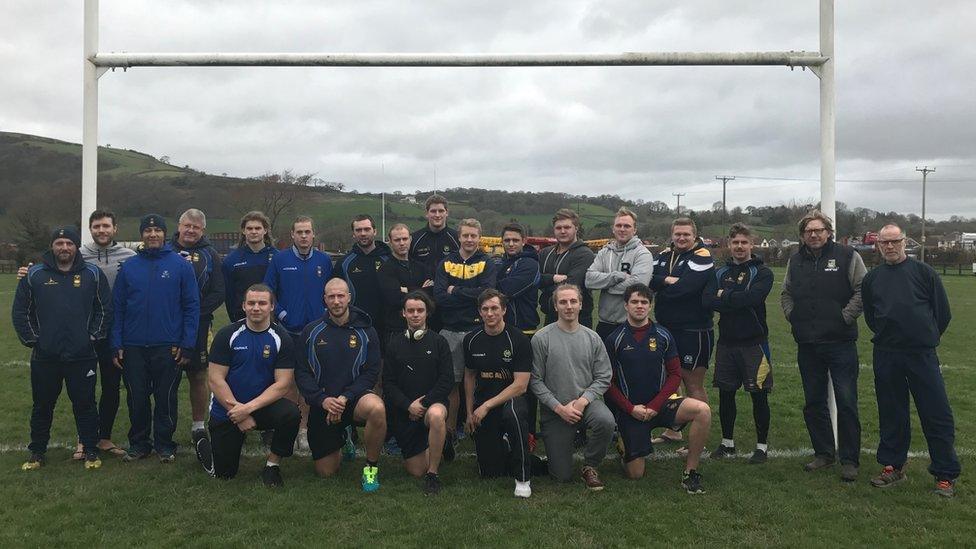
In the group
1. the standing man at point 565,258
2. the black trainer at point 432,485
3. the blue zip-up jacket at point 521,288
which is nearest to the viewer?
the black trainer at point 432,485

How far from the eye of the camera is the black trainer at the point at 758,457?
16.9 ft

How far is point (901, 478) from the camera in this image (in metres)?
4.67

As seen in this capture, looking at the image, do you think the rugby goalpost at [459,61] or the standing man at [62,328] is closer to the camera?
the standing man at [62,328]

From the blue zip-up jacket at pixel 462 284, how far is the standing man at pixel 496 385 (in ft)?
1.53

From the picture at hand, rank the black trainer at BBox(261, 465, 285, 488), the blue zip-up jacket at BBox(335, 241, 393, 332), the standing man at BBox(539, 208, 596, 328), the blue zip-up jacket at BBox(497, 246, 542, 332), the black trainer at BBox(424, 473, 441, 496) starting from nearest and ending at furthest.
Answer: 1. the black trainer at BBox(424, 473, 441, 496)
2. the black trainer at BBox(261, 465, 285, 488)
3. the blue zip-up jacket at BBox(497, 246, 542, 332)
4. the standing man at BBox(539, 208, 596, 328)
5. the blue zip-up jacket at BBox(335, 241, 393, 332)

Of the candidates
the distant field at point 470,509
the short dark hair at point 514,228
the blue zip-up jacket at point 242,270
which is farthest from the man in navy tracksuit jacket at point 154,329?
the short dark hair at point 514,228

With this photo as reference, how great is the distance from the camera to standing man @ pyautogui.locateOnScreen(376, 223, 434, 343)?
217 inches

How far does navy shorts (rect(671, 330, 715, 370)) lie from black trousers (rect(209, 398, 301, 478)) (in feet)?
10.2

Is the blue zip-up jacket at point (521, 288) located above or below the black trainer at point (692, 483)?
above

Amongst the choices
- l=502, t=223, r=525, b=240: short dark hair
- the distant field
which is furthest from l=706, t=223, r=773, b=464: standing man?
l=502, t=223, r=525, b=240: short dark hair

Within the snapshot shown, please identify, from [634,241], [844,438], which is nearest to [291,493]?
[634,241]

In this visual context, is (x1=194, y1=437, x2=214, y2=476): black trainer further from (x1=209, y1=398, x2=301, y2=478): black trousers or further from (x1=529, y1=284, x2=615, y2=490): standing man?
(x1=529, y1=284, x2=615, y2=490): standing man

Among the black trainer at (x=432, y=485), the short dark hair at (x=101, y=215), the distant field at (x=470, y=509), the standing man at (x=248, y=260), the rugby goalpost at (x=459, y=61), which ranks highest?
the rugby goalpost at (x=459, y=61)

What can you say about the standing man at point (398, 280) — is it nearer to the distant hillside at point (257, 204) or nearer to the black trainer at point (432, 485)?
the black trainer at point (432, 485)
